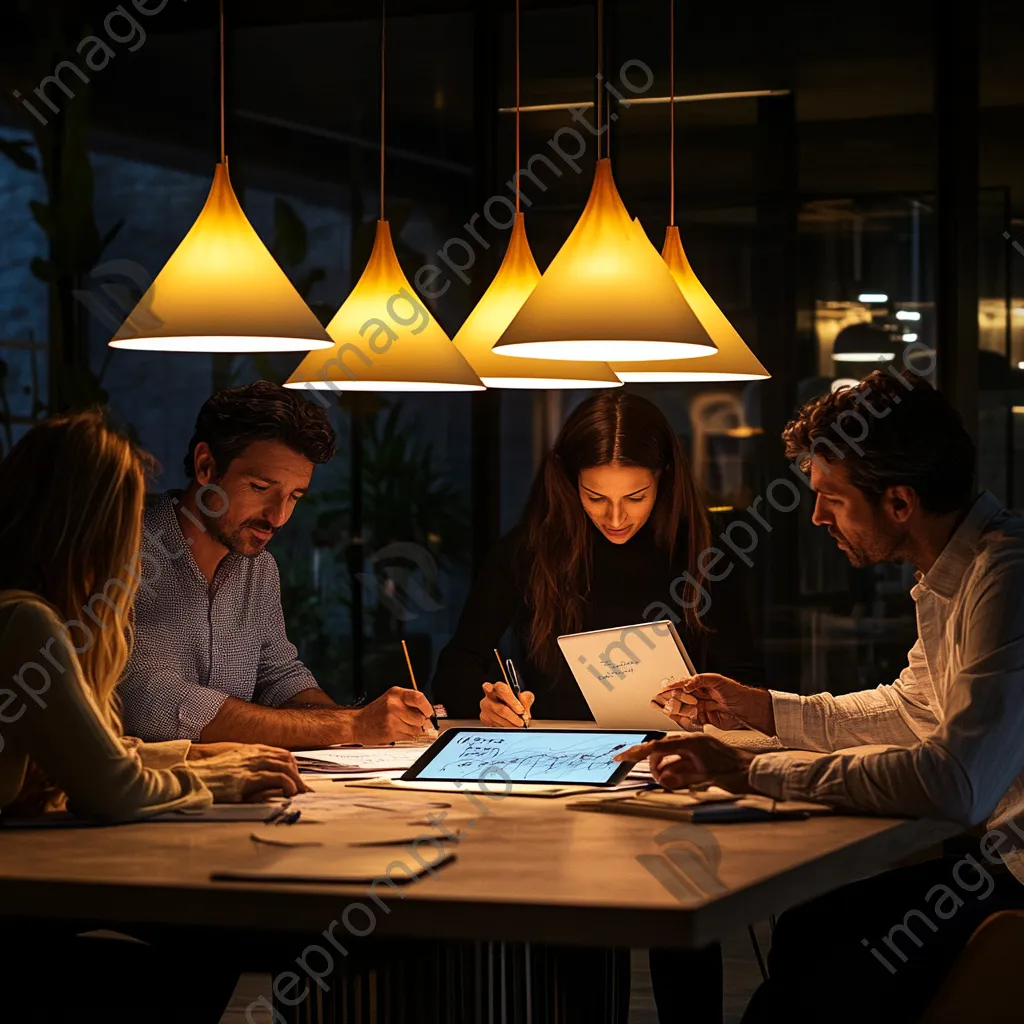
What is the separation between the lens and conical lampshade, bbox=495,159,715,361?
2.68 meters

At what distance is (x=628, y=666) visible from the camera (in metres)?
3.47

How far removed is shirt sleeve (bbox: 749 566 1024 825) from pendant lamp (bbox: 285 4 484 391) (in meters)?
1.13

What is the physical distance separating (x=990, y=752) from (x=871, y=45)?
3.84 m

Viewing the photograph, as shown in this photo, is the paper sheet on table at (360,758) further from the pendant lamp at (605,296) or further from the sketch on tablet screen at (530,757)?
the pendant lamp at (605,296)

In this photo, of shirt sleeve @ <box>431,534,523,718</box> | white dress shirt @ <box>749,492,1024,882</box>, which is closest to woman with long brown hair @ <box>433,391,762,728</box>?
shirt sleeve @ <box>431,534,523,718</box>

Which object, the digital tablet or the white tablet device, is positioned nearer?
the digital tablet

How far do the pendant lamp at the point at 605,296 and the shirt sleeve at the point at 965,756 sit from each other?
0.67 meters

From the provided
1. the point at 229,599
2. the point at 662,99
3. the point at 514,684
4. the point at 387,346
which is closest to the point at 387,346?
the point at 387,346

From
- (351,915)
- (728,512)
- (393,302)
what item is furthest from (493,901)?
(728,512)

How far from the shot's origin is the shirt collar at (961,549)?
2844mm

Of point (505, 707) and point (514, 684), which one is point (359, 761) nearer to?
point (505, 707)

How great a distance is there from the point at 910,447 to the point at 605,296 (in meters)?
0.62

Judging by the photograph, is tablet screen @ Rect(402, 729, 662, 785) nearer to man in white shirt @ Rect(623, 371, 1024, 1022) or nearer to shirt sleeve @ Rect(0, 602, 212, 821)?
man in white shirt @ Rect(623, 371, 1024, 1022)

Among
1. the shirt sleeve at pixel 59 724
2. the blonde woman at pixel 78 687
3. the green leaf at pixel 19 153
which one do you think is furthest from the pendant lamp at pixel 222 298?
the green leaf at pixel 19 153
